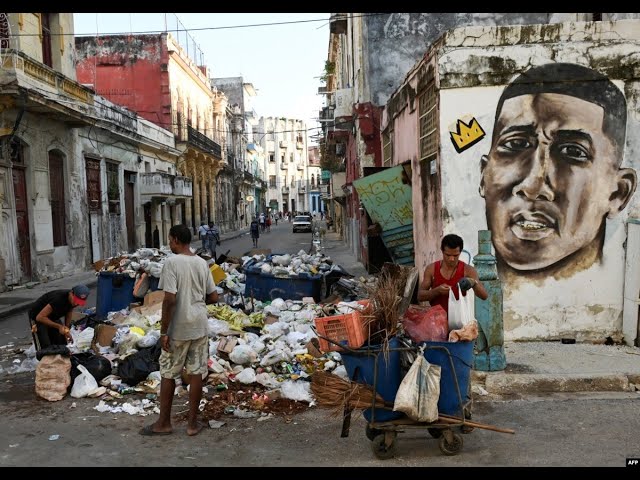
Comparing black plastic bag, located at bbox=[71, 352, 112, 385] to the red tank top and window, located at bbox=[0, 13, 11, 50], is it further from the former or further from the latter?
window, located at bbox=[0, 13, 11, 50]

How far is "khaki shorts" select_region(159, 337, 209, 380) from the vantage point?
184 inches

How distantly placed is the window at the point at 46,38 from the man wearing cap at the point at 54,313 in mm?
14030

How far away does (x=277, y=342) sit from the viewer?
705 centimetres

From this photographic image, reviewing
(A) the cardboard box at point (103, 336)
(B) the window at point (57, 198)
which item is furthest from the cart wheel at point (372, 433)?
(B) the window at point (57, 198)

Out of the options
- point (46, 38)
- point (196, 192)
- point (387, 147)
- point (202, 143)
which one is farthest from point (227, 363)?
point (196, 192)

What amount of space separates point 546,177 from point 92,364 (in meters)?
5.79

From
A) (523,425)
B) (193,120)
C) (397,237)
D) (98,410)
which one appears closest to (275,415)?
(98,410)

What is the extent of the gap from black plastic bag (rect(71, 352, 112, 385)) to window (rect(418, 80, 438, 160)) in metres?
4.98

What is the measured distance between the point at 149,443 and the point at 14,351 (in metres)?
4.64

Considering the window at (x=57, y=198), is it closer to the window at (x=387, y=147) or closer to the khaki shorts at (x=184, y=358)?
the window at (x=387, y=147)

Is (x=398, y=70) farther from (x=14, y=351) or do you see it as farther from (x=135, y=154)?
(x=135, y=154)

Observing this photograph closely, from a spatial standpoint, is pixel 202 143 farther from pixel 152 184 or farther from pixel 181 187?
pixel 152 184

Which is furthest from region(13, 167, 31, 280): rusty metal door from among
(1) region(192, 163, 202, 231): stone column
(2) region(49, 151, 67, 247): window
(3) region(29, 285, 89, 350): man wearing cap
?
(1) region(192, 163, 202, 231): stone column

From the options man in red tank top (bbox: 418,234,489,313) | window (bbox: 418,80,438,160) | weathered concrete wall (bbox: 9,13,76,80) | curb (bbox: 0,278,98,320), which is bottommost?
curb (bbox: 0,278,98,320)
